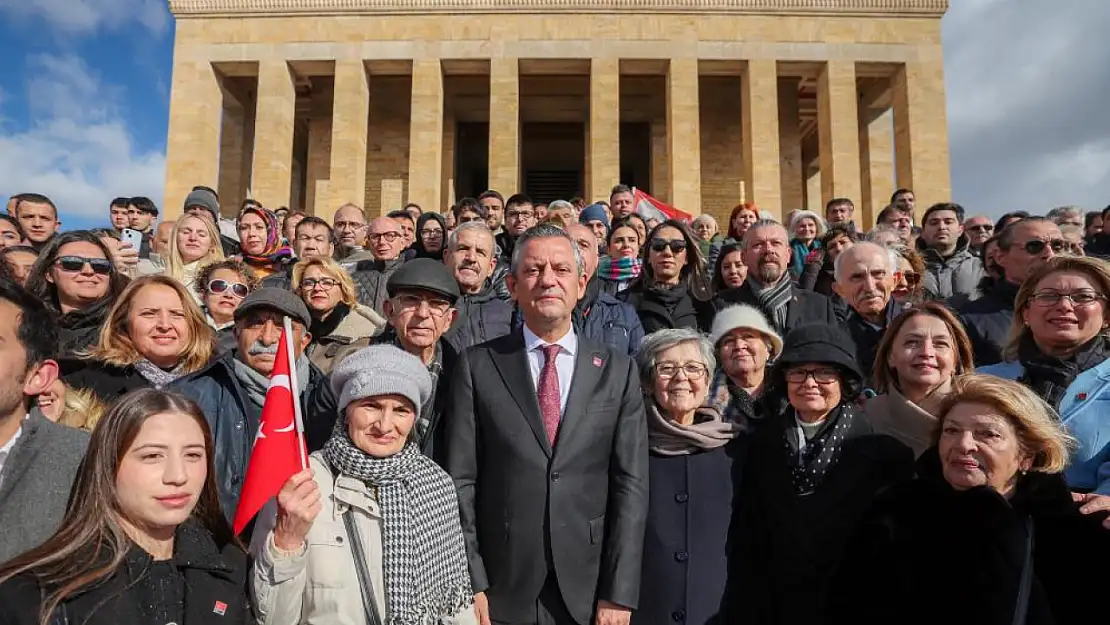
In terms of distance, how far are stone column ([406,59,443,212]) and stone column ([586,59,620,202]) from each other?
191 inches

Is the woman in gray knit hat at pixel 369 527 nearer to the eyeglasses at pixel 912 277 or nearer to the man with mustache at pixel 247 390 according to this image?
the man with mustache at pixel 247 390

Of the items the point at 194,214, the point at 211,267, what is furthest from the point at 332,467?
the point at 194,214

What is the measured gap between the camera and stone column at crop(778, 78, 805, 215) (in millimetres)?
25359

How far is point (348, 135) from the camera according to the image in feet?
75.7

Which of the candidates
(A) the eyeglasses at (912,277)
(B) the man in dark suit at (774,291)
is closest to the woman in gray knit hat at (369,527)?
(B) the man in dark suit at (774,291)

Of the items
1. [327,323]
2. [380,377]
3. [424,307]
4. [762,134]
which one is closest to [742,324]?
[424,307]

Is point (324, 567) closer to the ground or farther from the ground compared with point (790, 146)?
closer to the ground

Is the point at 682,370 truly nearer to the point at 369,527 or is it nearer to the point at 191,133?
the point at 369,527

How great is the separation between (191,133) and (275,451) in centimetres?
2346

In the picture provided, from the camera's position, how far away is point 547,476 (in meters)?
3.28

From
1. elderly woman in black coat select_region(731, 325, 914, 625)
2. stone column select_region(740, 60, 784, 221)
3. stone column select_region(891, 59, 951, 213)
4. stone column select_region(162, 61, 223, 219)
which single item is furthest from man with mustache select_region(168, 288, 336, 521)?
stone column select_region(891, 59, 951, 213)

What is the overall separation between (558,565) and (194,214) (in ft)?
16.7

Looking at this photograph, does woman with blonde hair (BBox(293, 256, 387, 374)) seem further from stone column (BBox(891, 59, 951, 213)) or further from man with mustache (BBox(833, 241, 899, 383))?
stone column (BBox(891, 59, 951, 213))

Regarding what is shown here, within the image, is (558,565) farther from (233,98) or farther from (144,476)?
(233,98)
